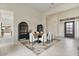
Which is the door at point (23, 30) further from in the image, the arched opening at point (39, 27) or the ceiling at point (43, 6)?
the ceiling at point (43, 6)

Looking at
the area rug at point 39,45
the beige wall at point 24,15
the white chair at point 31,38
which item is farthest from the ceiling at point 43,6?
the area rug at point 39,45

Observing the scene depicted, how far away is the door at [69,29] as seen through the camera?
280 cm

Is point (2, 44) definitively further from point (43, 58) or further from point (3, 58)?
point (43, 58)

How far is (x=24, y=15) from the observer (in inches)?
113

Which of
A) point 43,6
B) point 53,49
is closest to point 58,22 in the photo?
point 43,6

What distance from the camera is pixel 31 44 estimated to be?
2.97 metres

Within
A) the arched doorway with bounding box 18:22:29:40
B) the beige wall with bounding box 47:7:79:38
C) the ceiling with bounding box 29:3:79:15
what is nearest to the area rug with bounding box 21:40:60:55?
the arched doorway with bounding box 18:22:29:40

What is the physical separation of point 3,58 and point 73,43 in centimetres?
185

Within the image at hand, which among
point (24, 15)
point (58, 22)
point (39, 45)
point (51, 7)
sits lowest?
point (39, 45)

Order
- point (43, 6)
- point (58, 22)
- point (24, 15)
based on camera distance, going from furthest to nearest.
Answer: point (58, 22), point (24, 15), point (43, 6)

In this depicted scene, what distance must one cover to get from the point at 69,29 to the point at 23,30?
4.22 feet

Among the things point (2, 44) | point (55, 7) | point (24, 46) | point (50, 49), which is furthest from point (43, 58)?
point (55, 7)

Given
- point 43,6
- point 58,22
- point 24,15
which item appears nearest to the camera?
point 43,6

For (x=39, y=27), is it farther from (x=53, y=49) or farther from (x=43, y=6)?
(x=53, y=49)
